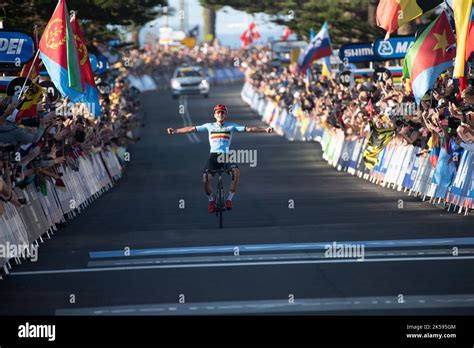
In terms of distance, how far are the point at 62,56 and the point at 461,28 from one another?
7.57m

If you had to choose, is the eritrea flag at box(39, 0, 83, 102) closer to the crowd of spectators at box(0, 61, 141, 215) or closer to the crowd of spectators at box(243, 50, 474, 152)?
the crowd of spectators at box(0, 61, 141, 215)

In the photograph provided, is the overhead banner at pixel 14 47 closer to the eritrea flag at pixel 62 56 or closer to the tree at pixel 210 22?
the eritrea flag at pixel 62 56

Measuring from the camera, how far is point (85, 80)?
29344 mm

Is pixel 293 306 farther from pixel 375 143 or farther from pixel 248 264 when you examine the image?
pixel 375 143

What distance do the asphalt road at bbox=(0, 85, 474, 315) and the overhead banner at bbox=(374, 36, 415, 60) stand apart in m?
3.83

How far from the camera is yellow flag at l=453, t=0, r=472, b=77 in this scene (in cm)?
2403

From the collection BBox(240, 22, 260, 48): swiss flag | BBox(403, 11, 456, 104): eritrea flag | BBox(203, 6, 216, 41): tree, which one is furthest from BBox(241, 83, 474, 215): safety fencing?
BBox(203, 6, 216, 41): tree

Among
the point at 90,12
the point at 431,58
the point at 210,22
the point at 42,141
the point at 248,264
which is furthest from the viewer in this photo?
the point at 210,22

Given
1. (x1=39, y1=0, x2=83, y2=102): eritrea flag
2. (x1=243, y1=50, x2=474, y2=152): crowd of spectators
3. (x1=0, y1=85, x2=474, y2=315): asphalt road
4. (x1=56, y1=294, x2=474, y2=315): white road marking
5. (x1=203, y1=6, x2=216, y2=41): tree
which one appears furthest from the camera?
(x1=203, y1=6, x2=216, y2=41): tree

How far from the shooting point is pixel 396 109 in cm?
3008

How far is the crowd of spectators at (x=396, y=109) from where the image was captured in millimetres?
24188

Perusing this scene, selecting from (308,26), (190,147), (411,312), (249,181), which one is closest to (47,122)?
(411,312)

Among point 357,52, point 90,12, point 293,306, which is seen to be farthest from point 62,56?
point 90,12
